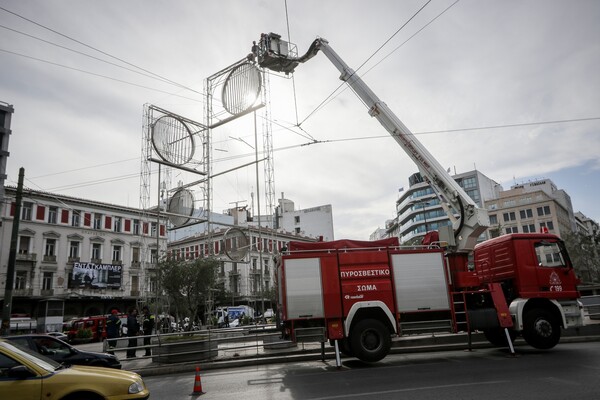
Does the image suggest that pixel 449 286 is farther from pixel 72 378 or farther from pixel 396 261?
pixel 72 378

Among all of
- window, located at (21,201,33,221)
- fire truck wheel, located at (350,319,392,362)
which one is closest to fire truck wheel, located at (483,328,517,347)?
fire truck wheel, located at (350,319,392,362)

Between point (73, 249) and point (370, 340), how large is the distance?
5122 cm

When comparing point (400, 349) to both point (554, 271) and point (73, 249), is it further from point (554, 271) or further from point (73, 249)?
point (73, 249)

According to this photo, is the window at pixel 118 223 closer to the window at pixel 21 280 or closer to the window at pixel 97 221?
the window at pixel 97 221

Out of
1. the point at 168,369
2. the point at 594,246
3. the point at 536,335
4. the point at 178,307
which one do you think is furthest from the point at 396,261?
the point at 594,246

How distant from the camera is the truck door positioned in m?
12.3

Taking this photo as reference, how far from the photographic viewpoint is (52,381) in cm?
540

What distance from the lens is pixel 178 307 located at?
21141mm

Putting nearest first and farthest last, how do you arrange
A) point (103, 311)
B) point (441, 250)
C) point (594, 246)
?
point (441, 250) → point (594, 246) → point (103, 311)

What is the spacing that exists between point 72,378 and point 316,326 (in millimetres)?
6776

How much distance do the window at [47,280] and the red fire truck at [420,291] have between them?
154ft

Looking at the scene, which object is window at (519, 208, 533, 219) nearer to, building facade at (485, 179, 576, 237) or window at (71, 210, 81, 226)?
building facade at (485, 179, 576, 237)

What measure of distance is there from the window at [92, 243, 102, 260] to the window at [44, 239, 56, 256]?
15.4 feet

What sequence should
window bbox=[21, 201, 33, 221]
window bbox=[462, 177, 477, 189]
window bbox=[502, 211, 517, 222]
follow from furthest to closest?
window bbox=[462, 177, 477, 189], window bbox=[502, 211, 517, 222], window bbox=[21, 201, 33, 221]
